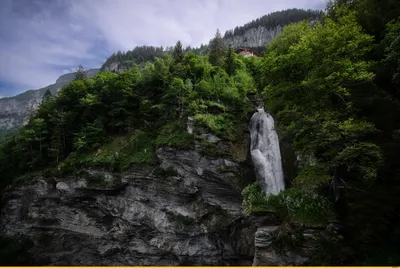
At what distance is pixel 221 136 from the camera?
22484 mm

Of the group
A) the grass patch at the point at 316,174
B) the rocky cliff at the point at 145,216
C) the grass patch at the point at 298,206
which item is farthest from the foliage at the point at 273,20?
the grass patch at the point at 316,174

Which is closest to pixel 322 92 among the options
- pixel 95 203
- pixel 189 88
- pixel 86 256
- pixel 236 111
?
pixel 236 111

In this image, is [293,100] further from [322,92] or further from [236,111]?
[236,111]

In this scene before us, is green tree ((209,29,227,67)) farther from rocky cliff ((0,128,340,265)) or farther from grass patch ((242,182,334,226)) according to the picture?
grass patch ((242,182,334,226))

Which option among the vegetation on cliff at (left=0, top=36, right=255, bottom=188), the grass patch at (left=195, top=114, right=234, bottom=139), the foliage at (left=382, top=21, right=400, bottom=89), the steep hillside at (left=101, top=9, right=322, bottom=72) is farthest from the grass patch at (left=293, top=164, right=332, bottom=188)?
the steep hillside at (left=101, top=9, right=322, bottom=72)

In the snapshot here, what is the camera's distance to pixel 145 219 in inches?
915

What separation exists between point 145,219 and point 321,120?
17930 mm

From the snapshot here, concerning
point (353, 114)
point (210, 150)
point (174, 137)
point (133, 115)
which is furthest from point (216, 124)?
point (353, 114)

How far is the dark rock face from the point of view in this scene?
21.5 metres

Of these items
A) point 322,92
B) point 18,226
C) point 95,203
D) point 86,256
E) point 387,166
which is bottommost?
point 86,256

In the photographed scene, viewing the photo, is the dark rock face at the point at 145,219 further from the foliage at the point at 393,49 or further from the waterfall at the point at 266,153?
the foliage at the point at 393,49

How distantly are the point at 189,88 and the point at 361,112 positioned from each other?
54.8ft

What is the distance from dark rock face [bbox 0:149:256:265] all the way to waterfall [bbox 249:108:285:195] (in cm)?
246

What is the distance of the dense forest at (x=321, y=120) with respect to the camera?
32.4 ft
